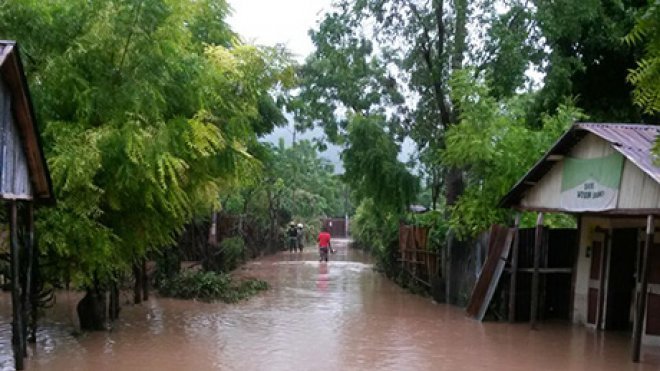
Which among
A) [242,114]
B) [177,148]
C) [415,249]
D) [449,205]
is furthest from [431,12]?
[177,148]

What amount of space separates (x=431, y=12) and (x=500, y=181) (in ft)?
18.4

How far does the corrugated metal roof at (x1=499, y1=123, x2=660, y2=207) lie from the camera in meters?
10.1

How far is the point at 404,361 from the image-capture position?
1023 centimetres

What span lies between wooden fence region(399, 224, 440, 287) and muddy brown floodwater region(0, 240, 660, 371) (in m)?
1.28

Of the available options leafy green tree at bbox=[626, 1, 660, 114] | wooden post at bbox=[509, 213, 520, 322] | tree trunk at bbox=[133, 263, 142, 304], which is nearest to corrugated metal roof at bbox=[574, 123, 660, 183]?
wooden post at bbox=[509, 213, 520, 322]

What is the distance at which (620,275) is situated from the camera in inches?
512

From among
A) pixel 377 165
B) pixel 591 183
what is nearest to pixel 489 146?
pixel 591 183

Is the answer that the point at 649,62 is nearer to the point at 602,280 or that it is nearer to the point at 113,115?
the point at 113,115

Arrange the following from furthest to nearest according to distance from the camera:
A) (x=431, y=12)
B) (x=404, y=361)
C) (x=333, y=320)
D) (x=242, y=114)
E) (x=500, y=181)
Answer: (x=431, y=12), (x=500, y=181), (x=333, y=320), (x=242, y=114), (x=404, y=361)

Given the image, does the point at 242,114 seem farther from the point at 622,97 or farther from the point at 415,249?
the point at 622,97

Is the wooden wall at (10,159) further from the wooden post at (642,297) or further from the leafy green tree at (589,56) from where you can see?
the leafy green tree at (589,56)

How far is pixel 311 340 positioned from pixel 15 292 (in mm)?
4963

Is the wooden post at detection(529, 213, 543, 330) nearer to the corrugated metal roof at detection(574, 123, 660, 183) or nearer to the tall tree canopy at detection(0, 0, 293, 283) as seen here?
the corrugated metal roof at detection(574, 123, 660, 183)

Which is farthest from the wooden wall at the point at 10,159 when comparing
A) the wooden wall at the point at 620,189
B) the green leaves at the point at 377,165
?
the green leaves at the point at 377,165
